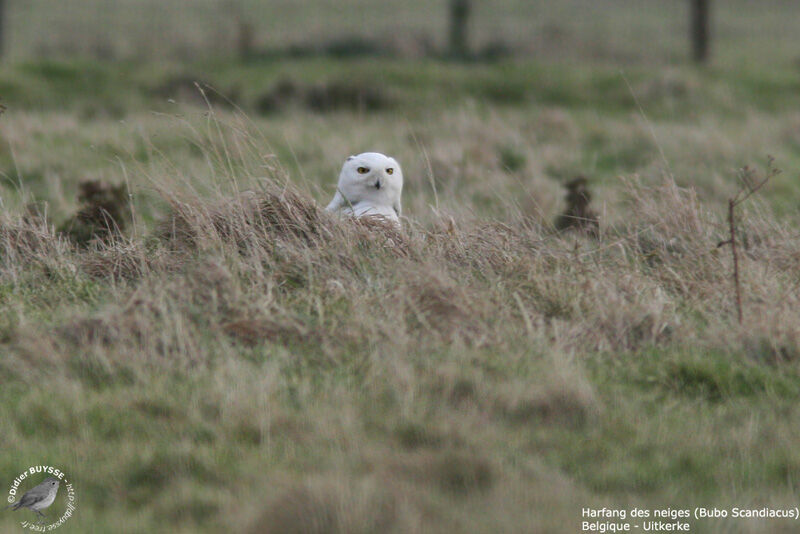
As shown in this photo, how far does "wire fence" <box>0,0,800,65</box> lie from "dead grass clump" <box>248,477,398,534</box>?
18254 millimetres

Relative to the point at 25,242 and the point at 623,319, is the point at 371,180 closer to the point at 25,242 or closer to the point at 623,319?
the point at 623,319

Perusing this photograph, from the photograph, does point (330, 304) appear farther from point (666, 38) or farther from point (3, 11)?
point (666, 38)

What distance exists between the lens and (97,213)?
23.2 feet

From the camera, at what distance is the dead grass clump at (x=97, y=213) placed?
6816 millimetres

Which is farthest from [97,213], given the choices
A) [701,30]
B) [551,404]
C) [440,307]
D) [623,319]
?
[701,30]

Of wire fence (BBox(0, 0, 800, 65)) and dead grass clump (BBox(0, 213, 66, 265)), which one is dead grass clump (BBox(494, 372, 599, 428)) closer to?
dead grass clump (BBox(0, 213, 66, 265))

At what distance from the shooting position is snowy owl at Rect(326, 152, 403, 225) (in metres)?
5.91

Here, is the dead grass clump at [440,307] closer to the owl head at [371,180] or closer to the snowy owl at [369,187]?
the snowy owl at [369,187]

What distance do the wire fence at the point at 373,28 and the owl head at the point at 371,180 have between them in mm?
15609

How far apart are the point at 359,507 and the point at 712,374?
1856mm

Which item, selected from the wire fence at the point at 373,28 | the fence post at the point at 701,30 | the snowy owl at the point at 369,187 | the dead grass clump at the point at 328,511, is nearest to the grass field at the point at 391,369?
the dead grass clump at the point at 328,511

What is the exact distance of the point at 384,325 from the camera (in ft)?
14.9

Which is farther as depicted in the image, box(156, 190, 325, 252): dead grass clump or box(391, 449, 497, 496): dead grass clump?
box(156, 190, 325, 252): dead grass clump

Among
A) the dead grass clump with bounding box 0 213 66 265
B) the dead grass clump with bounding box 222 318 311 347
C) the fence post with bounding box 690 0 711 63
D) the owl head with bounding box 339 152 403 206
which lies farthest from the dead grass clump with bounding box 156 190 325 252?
the fence post with bounding box 690 0 711 63
